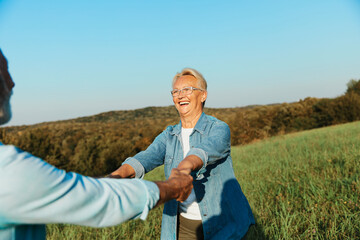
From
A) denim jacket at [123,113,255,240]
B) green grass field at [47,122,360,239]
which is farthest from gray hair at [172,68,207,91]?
green grass field at [47,122,360,239]

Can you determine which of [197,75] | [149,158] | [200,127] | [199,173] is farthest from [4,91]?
[197,75]

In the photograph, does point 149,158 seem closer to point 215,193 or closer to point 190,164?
point 215,193

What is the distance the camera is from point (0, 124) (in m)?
0.96

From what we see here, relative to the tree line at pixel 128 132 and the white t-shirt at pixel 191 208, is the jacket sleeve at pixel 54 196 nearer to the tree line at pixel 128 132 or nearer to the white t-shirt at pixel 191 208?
the white t-shirt at pixel 191 208

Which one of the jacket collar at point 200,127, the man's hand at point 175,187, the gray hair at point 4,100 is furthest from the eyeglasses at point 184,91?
the gray hair at point 4,100

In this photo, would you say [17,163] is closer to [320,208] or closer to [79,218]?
[79,218]

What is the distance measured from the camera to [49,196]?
2.55 feet

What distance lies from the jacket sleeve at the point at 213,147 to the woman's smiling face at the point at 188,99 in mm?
399

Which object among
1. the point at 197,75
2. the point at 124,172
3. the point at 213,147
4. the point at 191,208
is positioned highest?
the point at 197,75

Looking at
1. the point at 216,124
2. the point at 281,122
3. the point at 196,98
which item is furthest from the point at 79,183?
the point at 281,122


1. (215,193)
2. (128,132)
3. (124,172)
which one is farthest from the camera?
(128,132)

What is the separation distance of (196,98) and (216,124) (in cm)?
40

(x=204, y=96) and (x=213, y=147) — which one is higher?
(x=204, y=96)

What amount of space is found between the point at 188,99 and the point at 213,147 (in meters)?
0.74
